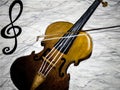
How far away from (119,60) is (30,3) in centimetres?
129

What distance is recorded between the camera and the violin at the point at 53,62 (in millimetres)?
1421

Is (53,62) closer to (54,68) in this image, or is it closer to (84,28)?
(54,68)

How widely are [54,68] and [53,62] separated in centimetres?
5

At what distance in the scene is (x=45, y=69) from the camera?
146 cm

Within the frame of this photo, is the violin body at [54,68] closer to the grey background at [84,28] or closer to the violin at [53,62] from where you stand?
the violin at [53,62]

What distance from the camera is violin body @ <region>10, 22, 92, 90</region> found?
4.68ft

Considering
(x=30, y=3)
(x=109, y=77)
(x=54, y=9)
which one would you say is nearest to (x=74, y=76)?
(x=109, y=77)

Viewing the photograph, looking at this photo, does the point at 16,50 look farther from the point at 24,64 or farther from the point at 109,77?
the point at 109,77

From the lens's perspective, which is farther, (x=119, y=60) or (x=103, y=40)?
(x=103, y=40)

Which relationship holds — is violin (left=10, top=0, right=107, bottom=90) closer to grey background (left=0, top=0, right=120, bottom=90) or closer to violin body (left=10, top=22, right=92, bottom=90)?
violin body (left=10, top=22, right=92, bottom=90)

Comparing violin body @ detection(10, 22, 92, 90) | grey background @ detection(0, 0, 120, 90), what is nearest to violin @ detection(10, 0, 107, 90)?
violin body @ detection(10, 22, 92, 90)

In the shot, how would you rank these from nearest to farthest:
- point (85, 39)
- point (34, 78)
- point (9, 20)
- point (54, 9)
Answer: point (34, 78)
point (85, 39)
point (9, 20)
point (54, 9)

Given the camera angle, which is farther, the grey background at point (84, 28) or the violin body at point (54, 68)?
the grey background at point (84, 28)

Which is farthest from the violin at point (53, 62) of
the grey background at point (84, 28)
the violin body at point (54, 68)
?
the grey background at point (84, 28)
